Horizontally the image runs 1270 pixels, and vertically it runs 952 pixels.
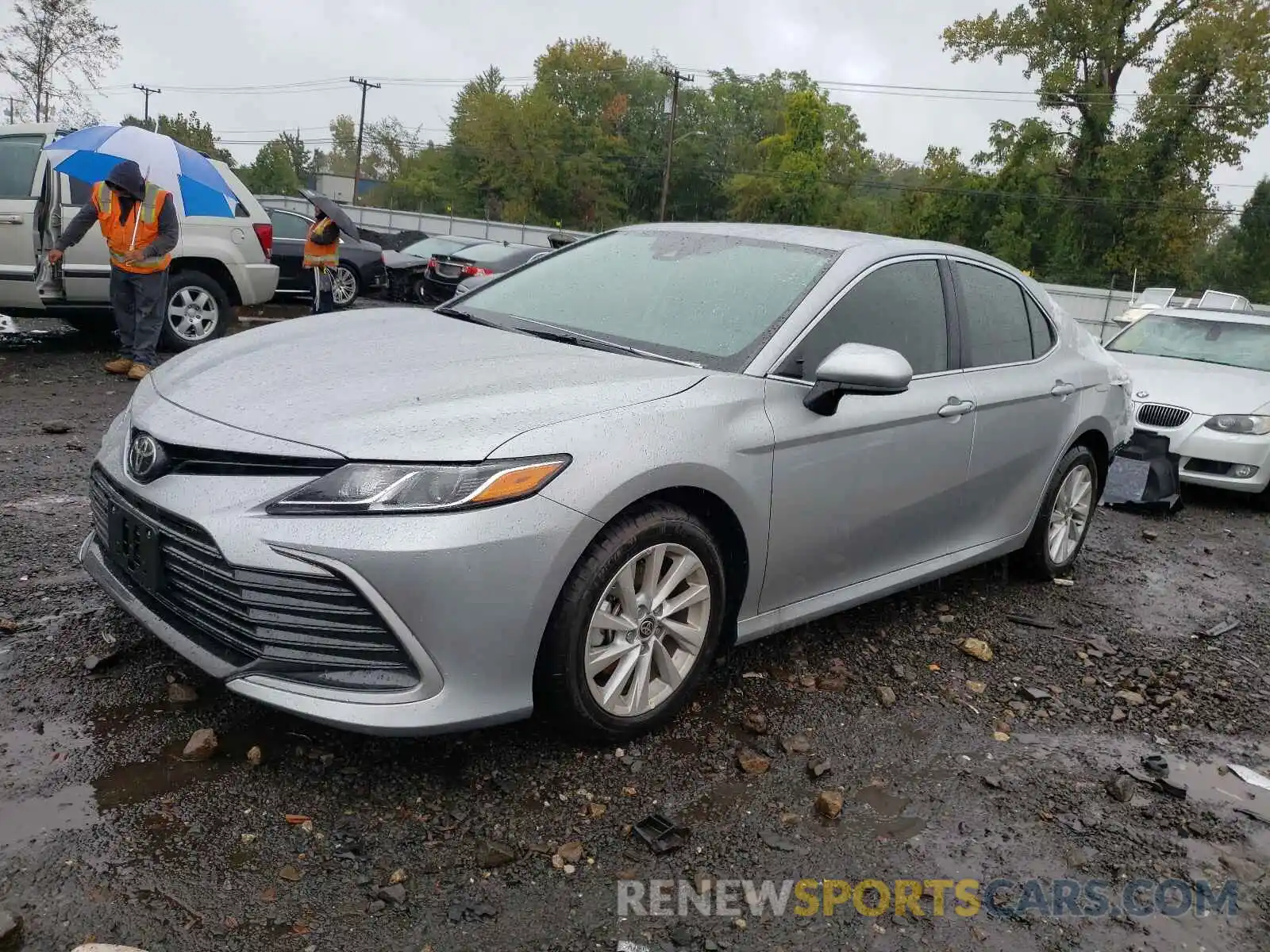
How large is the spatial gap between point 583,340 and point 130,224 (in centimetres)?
560

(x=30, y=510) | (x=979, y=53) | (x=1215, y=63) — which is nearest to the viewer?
(x=30, y=510)

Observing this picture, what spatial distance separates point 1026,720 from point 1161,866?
87cm

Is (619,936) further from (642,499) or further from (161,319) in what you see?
(161,319)

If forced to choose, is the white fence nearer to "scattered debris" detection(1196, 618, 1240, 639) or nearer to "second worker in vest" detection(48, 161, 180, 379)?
"second worker in vest" detection(48, 161, 180, 379)

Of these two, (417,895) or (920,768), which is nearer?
(417,895)

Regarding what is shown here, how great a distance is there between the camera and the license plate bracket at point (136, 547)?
2719 mm

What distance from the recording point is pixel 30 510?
4605mm

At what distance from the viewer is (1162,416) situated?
7.72m

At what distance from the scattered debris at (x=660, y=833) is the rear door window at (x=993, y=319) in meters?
2.31

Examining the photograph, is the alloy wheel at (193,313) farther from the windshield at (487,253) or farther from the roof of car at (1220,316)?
the roof of car at (1220,316)

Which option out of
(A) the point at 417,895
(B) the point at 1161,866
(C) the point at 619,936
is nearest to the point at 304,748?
(A) the point at 417,895

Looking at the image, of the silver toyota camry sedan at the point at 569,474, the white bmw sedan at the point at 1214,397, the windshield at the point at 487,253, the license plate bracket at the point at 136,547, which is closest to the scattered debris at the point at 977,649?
the silver toyota camry sedan at the point at 569,474

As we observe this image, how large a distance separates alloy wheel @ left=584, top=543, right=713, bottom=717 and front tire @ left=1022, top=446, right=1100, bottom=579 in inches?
94.3

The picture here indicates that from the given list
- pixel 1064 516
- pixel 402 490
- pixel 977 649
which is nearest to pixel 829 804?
pixel 402 490
